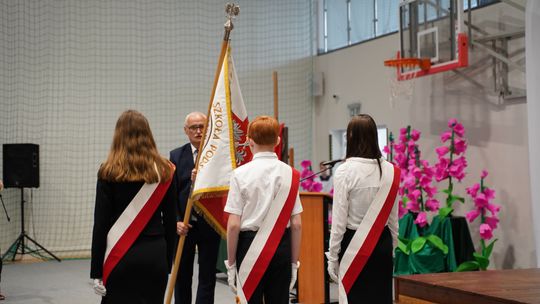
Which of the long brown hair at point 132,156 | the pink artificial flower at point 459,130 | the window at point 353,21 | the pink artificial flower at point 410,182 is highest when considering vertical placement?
the window at point 353,21

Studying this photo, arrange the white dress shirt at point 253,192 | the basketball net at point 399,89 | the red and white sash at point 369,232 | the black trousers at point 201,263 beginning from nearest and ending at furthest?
the white dress shirt at point 253,192 → the red and white sash at point 369,232 → the black trousers at point 201,263 → the basketball net at point 399,89

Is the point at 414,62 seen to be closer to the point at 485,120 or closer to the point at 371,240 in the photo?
the point at 485,120

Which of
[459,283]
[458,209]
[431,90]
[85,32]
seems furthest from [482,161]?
[85,32]

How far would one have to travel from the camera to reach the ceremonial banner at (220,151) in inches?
139

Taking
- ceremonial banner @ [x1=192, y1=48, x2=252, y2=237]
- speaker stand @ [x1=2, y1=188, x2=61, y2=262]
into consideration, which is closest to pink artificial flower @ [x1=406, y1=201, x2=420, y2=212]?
ceremonial banner @ [x1=192, y1=48, x2=252, y2=237]

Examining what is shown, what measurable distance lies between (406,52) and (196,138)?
12.5 feet

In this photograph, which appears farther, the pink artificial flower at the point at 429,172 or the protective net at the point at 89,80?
the protective net at the point at 89,80

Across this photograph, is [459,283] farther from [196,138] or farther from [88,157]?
[88,157]

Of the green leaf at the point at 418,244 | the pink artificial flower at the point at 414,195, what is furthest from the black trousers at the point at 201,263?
the pink artificial flower at the point at 414,195

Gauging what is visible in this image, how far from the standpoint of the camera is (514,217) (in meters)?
6.45

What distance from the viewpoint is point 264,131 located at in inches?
113

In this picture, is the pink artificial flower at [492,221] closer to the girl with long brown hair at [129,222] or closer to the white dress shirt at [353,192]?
the white dress shirt at [353,192]

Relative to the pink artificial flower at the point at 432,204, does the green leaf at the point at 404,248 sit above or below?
below

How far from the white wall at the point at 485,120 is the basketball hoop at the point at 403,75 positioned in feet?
0.27
